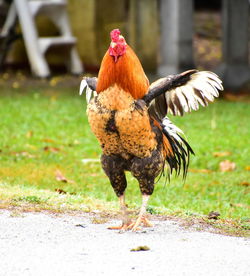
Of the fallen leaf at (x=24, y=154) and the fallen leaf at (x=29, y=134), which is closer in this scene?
the fallen leaf at (x=24, y=154)

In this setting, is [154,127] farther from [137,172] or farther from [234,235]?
[234,235]

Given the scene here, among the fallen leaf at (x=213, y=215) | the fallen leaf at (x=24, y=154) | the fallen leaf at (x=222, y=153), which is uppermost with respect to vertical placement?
the fallen leaf at (x=213, y=215)

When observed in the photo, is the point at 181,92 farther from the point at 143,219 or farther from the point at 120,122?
the point at 143,219

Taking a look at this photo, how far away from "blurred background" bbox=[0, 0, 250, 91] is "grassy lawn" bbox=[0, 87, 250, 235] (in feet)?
7.29

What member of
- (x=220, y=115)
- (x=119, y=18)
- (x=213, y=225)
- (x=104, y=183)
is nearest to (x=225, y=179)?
(x=104, y=183)

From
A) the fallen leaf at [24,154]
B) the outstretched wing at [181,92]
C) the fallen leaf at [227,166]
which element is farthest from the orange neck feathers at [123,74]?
the fallen leaf at [24,154]

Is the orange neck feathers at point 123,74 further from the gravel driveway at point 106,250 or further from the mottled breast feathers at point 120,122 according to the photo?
the gravel driveway at point 106,250

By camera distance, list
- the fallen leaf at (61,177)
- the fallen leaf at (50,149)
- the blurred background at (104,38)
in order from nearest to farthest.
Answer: the fallen leaf at (61,177)
the fallen leaf at (50,149)
the blurred background at (104,38)

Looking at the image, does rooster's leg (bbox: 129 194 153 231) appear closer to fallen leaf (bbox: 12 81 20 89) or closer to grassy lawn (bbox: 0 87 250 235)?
grassy lawn (bbox: 0 87 250 235)

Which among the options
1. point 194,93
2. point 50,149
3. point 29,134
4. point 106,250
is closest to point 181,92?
point 194,93

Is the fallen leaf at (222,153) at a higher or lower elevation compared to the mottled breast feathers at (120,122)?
lower

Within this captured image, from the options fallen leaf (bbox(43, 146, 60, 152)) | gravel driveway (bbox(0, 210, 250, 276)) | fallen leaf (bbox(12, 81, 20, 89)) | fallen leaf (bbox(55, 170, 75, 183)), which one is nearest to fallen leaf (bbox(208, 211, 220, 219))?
gravel driveway (bbox(0, 210, 250, 276))

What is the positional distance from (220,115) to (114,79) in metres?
7.88

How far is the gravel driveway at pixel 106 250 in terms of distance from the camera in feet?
14.7
